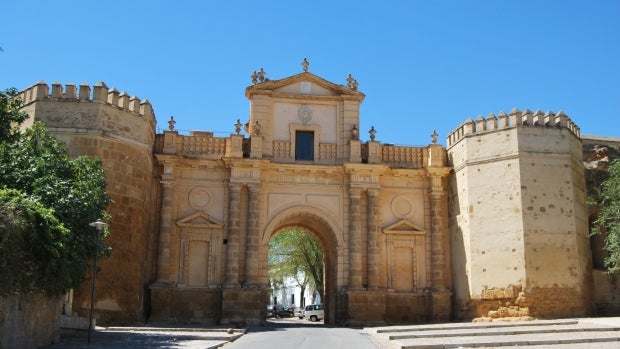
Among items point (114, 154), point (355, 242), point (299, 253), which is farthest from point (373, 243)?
point (299, 253)

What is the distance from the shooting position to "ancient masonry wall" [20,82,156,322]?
71.1 ft

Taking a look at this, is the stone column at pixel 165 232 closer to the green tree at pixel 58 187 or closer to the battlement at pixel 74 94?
the battlement at pixel 74 94

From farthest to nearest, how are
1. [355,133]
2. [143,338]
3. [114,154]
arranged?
[355,133], [114,154], [143,338]

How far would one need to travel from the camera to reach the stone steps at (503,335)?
14625 mm

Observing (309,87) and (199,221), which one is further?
(309,87)

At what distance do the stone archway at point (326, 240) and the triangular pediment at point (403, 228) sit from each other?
6.62 feet

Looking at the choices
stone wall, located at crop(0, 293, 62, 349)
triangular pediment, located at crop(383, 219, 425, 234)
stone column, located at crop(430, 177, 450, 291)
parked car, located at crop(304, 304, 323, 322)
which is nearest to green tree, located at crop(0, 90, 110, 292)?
stone wall, located at crop(0, 293, 62, 349)

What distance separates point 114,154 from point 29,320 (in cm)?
977

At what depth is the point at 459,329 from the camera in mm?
19094

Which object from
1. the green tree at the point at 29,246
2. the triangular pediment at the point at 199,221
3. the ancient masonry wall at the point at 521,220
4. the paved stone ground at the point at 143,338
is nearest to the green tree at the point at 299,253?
the triangular pediment at the point at 199,221

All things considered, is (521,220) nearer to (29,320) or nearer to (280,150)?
(280,150)

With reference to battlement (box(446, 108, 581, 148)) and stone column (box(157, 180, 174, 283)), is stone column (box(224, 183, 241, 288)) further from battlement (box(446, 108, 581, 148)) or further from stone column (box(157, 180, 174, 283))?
battlement (box(446, 108, 581, 148))

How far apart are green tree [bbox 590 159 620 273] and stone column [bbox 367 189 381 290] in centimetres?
787

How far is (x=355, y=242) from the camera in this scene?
25.2 metres
